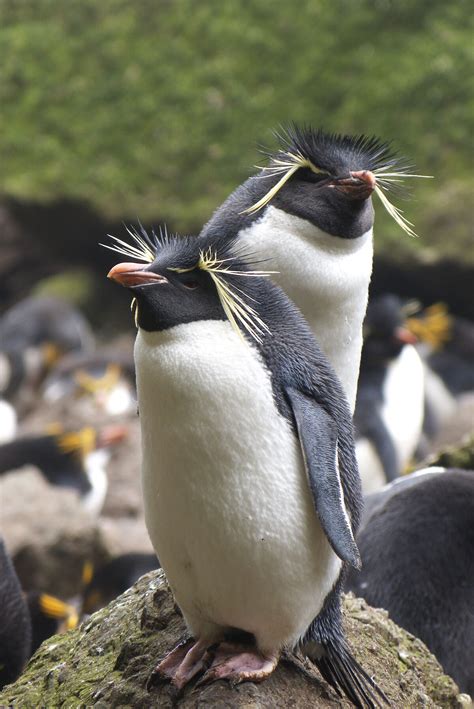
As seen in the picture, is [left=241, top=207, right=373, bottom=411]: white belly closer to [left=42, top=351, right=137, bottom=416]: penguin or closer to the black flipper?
the black flipper

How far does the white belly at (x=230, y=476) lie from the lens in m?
2.86

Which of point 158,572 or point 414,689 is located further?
point 158,572

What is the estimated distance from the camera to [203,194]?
10461 millimetres

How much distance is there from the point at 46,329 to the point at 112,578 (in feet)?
18.0

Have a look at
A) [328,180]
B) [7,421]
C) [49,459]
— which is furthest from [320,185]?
[7,421]

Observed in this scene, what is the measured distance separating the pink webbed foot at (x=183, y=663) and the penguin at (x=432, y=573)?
116cm

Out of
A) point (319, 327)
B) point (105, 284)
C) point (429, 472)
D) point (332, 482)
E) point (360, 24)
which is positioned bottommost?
point (429, 472)

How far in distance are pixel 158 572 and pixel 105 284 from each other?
8.16m

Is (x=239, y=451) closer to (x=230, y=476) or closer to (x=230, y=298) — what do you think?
(x=230, y=476)

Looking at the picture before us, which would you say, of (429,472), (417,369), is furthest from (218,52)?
(429,472)

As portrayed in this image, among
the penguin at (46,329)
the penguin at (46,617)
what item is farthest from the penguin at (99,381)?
the penguin at (46,617)

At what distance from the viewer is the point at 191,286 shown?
2.95 metres

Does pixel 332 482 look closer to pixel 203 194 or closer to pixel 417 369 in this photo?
pixel 417 369

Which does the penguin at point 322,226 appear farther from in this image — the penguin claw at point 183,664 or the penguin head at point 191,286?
the penguin claw at point 183,664
